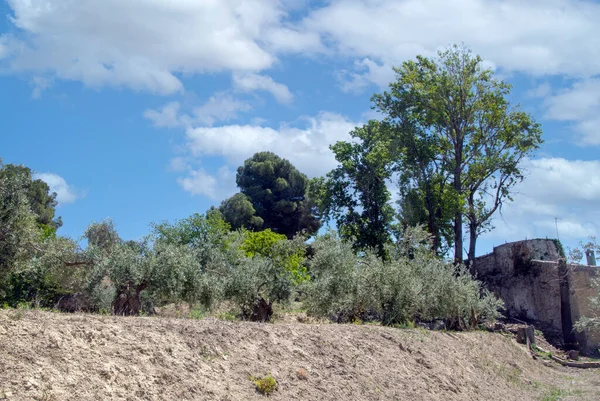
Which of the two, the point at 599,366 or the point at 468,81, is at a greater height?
the point at 468,81

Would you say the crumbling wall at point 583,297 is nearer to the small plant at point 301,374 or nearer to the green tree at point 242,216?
the small plant at point 301,374

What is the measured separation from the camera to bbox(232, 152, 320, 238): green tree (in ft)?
183

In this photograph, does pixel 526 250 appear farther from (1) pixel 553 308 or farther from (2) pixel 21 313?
(2) pixel 21 313

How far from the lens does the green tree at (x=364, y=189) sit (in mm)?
40594

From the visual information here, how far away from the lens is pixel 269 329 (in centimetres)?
1379

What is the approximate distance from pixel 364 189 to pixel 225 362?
1224 inches

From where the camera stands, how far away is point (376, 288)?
2264cm

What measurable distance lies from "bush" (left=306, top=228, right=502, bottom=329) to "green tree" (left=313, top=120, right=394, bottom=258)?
14.5 m

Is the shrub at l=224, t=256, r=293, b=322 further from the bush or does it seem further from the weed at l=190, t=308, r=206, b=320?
the weed at l=190, t=308, r=206, b=320

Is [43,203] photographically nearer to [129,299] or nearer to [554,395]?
[129,299]

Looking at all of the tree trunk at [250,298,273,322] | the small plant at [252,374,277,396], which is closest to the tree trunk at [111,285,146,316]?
the tree trunk at [250,298,273,322]

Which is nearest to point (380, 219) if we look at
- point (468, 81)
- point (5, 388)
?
point (468, 81)

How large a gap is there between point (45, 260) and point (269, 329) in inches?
284

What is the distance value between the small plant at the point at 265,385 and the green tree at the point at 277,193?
42.8 m
